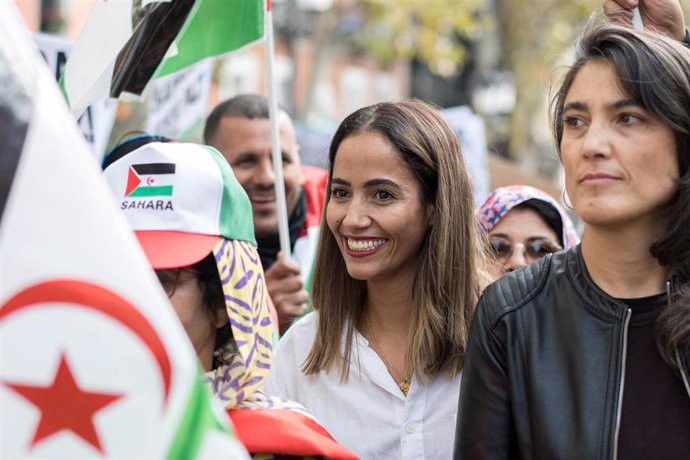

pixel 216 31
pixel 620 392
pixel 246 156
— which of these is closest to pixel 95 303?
pixel 620 392

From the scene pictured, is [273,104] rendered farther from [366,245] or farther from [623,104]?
[623,104]

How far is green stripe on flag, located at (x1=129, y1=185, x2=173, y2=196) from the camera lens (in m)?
2.53

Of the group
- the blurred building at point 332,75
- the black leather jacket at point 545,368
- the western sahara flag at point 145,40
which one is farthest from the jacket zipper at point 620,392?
the blurred building at point 332,75

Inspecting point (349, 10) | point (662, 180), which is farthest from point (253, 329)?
point (349, 10)

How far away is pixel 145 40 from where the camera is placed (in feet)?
10.8

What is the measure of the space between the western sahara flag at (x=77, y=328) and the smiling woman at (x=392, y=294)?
1545 mm

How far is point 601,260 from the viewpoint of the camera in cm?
244

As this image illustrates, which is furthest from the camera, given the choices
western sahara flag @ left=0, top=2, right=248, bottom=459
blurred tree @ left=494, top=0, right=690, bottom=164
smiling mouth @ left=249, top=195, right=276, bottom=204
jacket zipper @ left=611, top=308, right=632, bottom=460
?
blurred tree @ left=494, top=0, right=690, bottom=164

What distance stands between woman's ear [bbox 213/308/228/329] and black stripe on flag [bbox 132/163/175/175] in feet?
1.16

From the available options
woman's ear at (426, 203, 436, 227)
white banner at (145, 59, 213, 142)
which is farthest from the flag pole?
white banner at (145, 59, 213, 142)

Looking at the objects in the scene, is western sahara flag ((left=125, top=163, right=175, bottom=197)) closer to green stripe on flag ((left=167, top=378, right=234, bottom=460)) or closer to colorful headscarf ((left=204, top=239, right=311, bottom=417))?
colorful headscarf ((left=204, top=239, right=311, bottom=417))

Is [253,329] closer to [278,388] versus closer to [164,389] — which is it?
[278,388]

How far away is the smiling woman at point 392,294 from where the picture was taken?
3064mm

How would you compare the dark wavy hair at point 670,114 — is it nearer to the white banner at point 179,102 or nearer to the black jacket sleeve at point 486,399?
the black jacket sleeve at point 486,399
